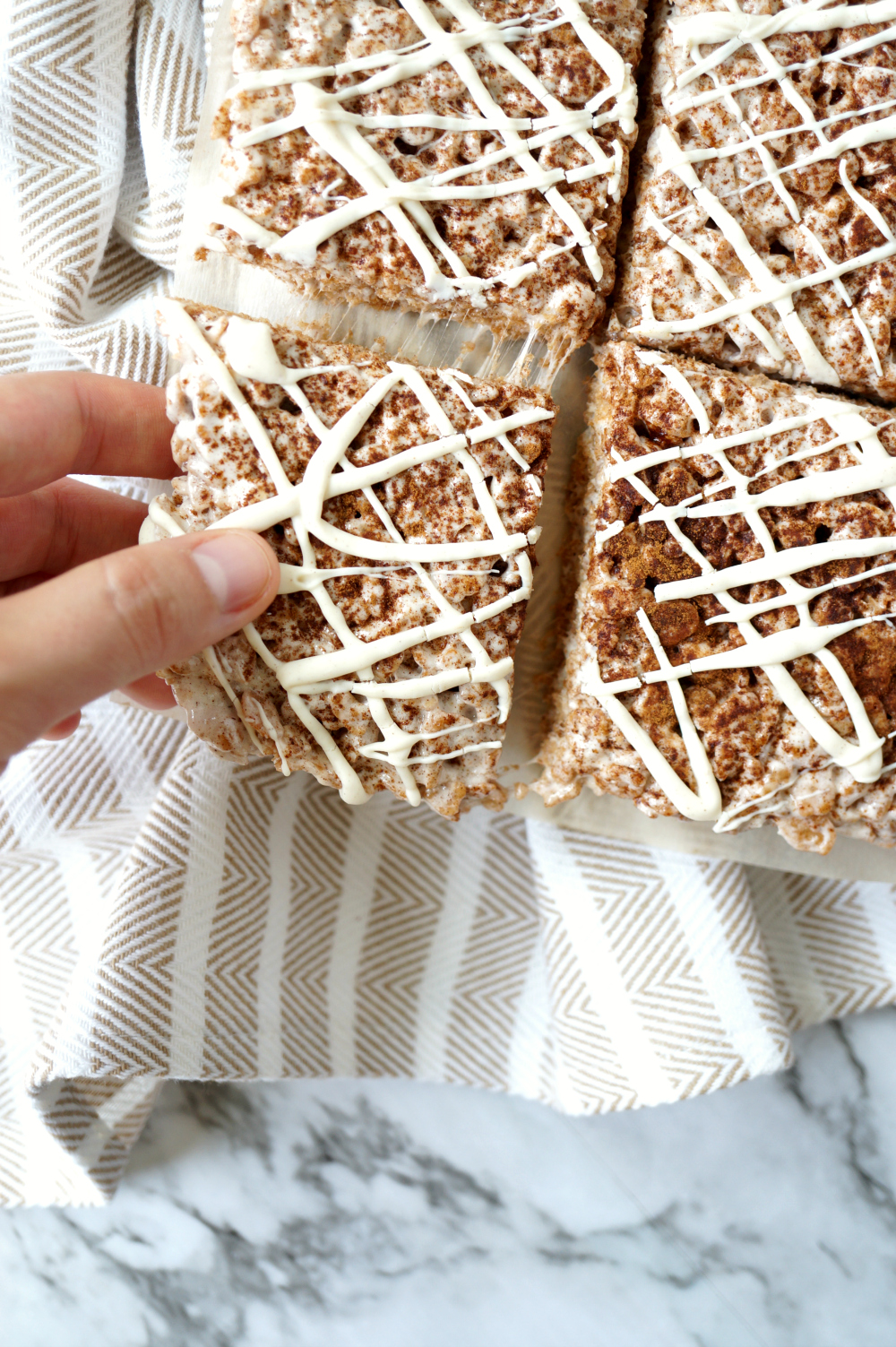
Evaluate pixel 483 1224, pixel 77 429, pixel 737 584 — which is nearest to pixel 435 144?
pixel 77 429

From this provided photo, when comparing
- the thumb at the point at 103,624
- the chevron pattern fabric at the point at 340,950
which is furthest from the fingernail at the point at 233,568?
the chevron pattern fabric at the point at 340,950

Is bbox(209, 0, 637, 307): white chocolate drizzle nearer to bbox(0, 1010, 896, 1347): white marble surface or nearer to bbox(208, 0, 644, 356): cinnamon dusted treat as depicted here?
bbox(208, 0, 644, 356): cinnamon dusted treat

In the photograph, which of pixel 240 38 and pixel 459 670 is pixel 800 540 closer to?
pixel 459 670

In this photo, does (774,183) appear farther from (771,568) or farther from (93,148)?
(93,148)

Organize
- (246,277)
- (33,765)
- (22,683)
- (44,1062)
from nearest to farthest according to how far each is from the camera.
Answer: (22,683) → (246,277) → (44,1062) → (33,765)

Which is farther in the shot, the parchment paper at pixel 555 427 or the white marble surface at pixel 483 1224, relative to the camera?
the white marble surface at pixel 483 1224

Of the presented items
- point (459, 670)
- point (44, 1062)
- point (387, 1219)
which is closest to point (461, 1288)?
point (387, 1219)

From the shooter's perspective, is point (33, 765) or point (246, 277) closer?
point (246, 277)

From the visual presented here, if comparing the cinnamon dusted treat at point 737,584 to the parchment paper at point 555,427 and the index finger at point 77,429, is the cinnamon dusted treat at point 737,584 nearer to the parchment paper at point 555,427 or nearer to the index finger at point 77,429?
the parchment paper at point 555,427
